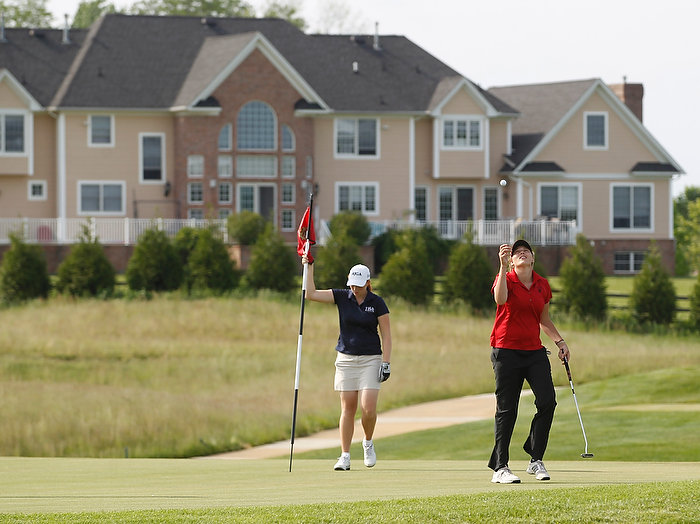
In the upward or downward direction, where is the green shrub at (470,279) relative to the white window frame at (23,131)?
downward

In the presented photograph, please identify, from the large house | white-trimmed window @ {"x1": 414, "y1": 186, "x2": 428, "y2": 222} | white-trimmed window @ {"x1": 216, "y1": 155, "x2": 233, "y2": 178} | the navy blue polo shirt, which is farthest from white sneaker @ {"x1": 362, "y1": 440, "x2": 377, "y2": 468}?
white-trimmed window @ {"x1": 414, "y1": 186, "x2": 428, "y2": 222}

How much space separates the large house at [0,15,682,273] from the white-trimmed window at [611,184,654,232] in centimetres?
8

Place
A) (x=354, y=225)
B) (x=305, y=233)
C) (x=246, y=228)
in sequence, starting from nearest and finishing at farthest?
(x=305, y=233) → (x=246, y=228) → (x=354, y=225)

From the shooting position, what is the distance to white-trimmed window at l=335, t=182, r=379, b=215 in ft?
164

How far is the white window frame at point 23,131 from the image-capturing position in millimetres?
47000

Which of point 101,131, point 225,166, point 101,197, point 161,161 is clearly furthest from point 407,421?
point 101,131

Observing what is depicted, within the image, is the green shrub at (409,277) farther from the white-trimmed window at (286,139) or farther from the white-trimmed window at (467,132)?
the white-trimmed window at (467,132)

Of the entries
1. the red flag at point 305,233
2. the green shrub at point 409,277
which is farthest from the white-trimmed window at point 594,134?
the red flag at point 305,233

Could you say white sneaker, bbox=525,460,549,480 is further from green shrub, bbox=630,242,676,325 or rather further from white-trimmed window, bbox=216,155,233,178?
white-trimmed window, bbox=216,155,233,178

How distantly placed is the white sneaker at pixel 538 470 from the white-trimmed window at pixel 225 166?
37.9 meters

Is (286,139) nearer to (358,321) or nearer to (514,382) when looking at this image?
(358,321)

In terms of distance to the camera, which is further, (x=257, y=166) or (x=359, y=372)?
(x=257, y=166)

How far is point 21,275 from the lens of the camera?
126ft

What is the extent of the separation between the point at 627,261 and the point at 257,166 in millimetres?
14616
